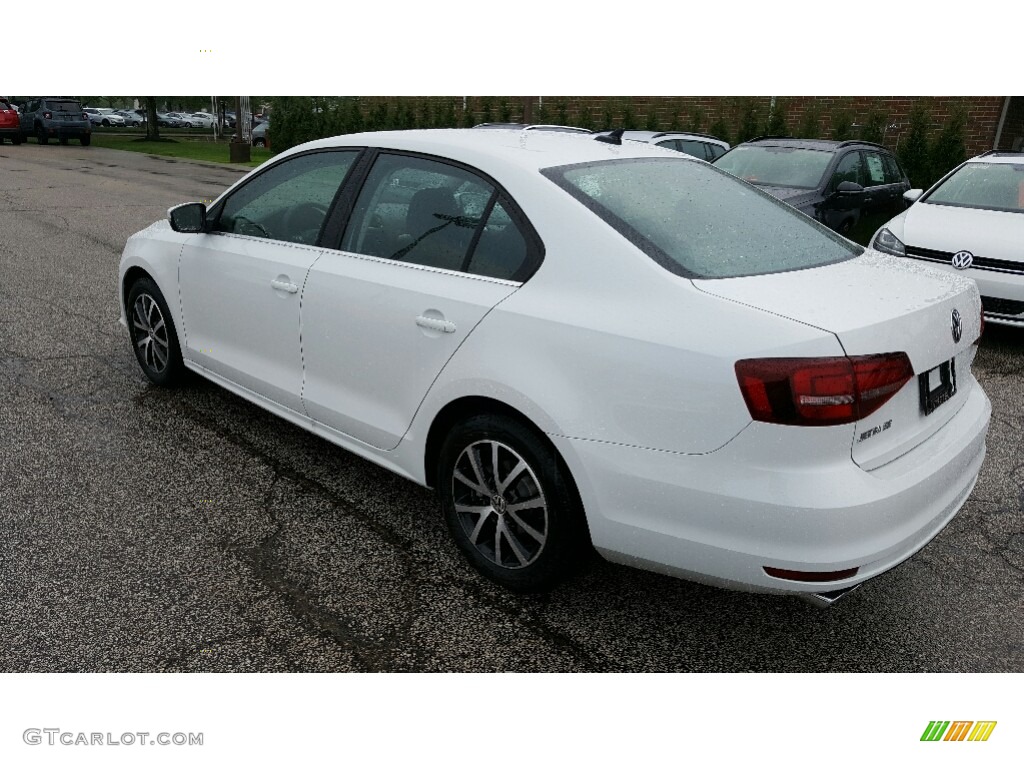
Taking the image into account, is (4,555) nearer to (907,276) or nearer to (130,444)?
(130,444)

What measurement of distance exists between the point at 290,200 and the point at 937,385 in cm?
293

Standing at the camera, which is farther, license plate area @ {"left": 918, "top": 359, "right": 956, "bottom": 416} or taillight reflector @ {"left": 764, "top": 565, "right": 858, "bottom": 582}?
license plate area @ {"left": 918, "top": 359, "right": 956, "bottom": 416}

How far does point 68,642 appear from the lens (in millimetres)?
2748

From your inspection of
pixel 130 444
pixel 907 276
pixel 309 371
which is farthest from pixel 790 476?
pixel 130 444

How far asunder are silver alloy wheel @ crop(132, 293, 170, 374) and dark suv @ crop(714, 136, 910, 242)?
5.99 meters

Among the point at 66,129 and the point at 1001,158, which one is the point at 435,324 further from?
the point at 66,129

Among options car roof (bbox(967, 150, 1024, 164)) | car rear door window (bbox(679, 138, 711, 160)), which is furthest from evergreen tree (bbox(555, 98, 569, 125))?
car roof (bbox(967, 150, 1024, 164))

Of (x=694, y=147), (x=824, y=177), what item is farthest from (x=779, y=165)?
(x=694, y=147)

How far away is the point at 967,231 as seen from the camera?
6711 millimetres

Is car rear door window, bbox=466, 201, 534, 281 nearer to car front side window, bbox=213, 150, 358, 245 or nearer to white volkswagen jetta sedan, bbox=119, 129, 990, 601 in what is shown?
white volkswagen jetta sedan, bbox=119, 129, 990, 601

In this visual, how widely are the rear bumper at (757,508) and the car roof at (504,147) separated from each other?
1.16 meters

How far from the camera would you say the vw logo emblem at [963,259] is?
6.45m

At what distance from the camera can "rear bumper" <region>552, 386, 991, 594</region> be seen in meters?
2.36

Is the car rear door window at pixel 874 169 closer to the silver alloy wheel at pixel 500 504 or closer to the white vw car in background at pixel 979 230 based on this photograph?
the white vw car in background at pixel 979 230
